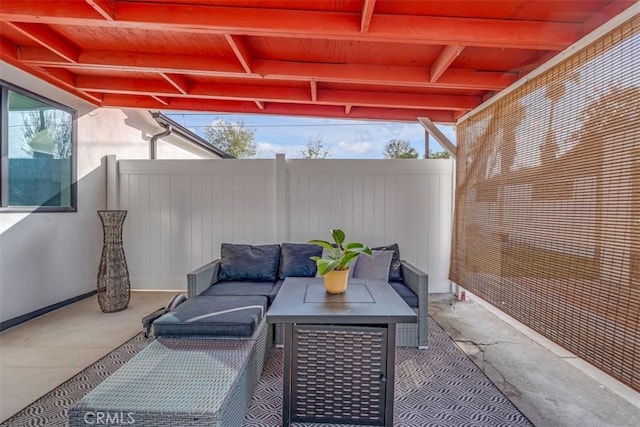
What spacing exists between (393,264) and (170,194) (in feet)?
11.2

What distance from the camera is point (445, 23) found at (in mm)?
2475

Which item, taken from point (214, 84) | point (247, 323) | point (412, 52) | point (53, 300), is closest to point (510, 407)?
point (247, 323)

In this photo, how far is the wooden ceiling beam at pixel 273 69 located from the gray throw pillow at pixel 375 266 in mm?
1867

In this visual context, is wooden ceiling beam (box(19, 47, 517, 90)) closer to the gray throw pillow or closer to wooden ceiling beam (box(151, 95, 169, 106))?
wooden ceiling beam (box(151, 95, 169, 106))

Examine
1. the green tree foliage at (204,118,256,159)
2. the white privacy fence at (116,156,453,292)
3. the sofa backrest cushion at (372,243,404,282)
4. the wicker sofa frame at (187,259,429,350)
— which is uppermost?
the green tree foliage at (204,118,256,159)

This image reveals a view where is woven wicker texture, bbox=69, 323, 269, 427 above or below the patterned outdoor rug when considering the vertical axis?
above

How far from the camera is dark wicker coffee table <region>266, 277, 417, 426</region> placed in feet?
6.56

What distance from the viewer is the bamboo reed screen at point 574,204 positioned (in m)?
2.00

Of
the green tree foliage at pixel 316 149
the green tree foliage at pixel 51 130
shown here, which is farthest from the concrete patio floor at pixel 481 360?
the green tree foliage at pixel 316 149

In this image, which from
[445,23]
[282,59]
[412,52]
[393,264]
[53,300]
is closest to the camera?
[445,23]

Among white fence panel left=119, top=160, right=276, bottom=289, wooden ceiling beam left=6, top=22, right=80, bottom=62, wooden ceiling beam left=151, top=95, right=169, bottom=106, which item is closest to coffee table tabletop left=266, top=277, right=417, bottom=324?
white fence panel left=119, top=160, right=276, bottom=289

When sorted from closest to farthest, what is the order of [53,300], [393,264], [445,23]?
[445,23] → [393,264] → [53,300]

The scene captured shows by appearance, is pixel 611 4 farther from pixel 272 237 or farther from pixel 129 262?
pixel 129 262

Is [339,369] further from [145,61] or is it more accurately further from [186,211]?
[186,211]
